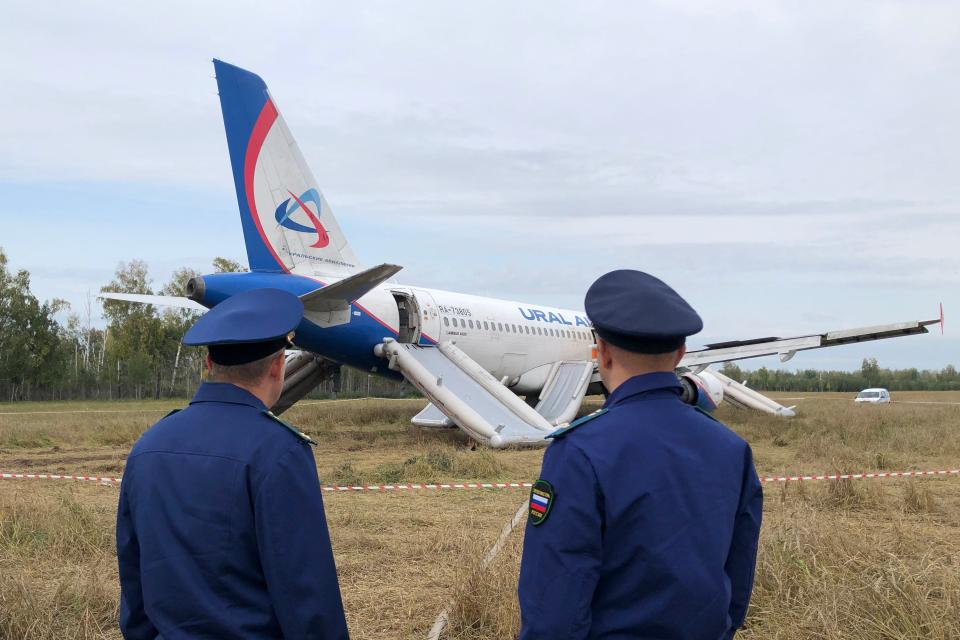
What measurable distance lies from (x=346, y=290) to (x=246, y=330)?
12.5 m

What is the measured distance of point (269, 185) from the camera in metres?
16.4

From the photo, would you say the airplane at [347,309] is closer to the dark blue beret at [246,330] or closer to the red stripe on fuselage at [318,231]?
the red stripe on fuselage at [318,231]

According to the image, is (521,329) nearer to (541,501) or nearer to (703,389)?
(703,389)

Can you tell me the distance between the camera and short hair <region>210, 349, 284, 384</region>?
284 cm

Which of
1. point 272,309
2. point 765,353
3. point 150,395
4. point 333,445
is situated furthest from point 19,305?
point 272,309

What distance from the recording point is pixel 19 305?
185 feet

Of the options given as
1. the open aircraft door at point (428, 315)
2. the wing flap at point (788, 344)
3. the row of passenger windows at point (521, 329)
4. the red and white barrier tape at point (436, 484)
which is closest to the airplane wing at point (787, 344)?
the wing flap at point (788, 344)

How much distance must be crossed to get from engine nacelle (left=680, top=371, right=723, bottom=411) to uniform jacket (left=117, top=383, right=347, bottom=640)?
17213 millimetres

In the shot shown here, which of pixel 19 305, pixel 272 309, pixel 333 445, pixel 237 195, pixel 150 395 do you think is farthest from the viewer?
pixel 150 395

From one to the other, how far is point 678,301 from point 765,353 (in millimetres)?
20698

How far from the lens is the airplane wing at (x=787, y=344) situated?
21031 mm

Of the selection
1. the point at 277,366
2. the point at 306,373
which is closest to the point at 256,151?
the point at 306,373

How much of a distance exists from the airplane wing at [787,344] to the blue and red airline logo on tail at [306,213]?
10060 millimetres

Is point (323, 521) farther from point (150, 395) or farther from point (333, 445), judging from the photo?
point (150, 395)
